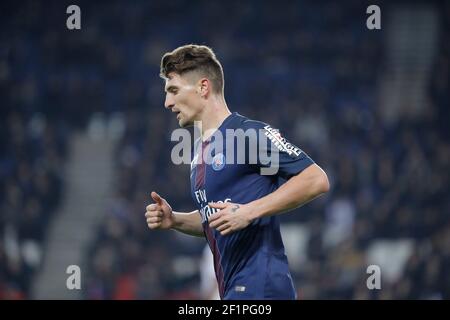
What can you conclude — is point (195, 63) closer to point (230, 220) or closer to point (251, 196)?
point (251, 196)

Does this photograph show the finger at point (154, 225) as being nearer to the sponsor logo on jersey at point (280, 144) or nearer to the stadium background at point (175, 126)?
the sponsor logo on jersey at point (280, 144)

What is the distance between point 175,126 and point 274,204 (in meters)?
10.3

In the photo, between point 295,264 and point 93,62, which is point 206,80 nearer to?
point 295,264

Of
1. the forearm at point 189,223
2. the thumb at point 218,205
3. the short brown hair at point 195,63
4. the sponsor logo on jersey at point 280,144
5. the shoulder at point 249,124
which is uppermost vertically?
the short brown hair at point 195,63

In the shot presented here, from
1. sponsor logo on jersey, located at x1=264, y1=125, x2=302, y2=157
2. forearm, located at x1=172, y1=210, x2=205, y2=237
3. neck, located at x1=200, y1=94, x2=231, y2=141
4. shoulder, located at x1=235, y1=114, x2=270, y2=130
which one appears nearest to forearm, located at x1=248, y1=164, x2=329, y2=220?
sponsor logo on jersey, located at x1=264, y1=125, x2=302, y2=157

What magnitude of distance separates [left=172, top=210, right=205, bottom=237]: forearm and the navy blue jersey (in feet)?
1.12

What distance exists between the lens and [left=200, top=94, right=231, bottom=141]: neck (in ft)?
16.7

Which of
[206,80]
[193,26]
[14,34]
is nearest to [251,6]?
[193,26]

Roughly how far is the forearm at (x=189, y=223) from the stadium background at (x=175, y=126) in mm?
3584

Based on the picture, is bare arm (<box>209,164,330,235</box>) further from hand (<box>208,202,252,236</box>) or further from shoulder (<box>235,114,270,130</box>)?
shoulder (<box>235,114,270,130</box>)

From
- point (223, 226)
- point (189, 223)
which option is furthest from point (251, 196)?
point (189, 223)

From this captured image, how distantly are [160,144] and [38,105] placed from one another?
2796 millimetres

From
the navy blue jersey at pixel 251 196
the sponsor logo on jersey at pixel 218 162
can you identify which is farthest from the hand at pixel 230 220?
the sponsor logo on jersey at pixel 218 162

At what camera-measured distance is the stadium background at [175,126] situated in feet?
38.5
